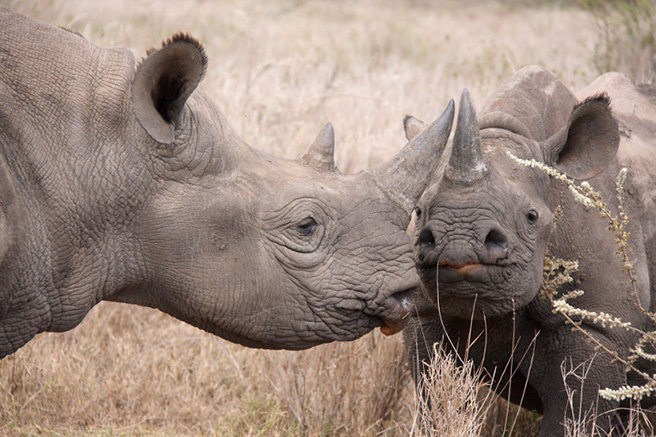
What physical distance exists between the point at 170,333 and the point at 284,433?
1.37 m

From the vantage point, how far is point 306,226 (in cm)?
369

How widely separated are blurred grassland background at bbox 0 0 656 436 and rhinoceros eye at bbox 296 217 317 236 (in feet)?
3.29

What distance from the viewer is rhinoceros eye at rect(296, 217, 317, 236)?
367cm

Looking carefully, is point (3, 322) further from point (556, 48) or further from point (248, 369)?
point (556, 48)

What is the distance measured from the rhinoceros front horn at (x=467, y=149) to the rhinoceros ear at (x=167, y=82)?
1.24m

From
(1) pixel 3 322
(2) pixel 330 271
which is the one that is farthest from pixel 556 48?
(1) pixel 3 322

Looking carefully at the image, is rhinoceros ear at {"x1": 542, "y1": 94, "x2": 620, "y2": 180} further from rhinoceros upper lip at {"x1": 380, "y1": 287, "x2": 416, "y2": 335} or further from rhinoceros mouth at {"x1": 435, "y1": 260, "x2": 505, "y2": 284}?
rhinoceros upper lip at {"x1": 380, "y1": 287, "x2": 416, "y2": 335}

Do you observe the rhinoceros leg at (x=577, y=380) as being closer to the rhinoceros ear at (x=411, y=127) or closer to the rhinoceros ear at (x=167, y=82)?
the rhinoceros ear at (x=411, y=127)

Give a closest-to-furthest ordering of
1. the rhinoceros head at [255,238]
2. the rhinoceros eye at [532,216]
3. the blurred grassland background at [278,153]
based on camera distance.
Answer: the rhinoceros head at [255,238] < the rhinoceros eye at [532,216] < the blurred grassland background at [278,153]

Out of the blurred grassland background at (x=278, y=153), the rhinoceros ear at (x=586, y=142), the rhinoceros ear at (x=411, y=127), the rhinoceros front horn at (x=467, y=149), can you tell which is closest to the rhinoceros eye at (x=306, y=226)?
the rhinoceros front horn at (x=467, y=149)

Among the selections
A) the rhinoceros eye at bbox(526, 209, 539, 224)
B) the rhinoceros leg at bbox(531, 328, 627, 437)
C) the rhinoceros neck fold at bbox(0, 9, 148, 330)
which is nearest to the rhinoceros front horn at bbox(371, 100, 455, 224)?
the rhinoceros eye at bbox(526, 209, 539, 224)

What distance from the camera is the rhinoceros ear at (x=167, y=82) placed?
3363 millimetres

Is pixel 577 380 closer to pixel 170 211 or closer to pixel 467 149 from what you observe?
pixel 467 149

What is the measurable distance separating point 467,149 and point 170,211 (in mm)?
1373
